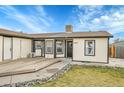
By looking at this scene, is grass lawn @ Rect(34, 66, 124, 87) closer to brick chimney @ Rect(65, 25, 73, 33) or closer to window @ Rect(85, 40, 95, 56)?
window @ Rect(85, 40, 95, 56)

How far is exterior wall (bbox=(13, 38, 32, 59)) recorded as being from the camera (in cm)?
1336

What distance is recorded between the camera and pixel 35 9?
66.7 ft

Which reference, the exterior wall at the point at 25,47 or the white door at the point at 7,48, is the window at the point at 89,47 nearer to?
the exterior wall at the point at 25,47

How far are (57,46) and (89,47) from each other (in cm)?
378

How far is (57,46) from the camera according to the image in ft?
52.3

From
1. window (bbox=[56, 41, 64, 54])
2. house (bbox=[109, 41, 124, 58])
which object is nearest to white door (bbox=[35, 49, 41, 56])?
window (bbox=[56, 41, 64, 54])

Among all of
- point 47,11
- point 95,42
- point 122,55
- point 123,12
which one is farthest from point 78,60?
point 47,11

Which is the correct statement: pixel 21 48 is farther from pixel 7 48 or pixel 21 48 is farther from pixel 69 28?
pixel 69 28

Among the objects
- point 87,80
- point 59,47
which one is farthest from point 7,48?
point 87,80

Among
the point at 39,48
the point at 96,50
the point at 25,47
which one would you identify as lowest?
the point at 96,50

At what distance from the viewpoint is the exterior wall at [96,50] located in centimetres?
1305

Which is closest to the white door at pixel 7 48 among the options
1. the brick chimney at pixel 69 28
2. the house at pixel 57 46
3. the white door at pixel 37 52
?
the house at pixel 57 46
